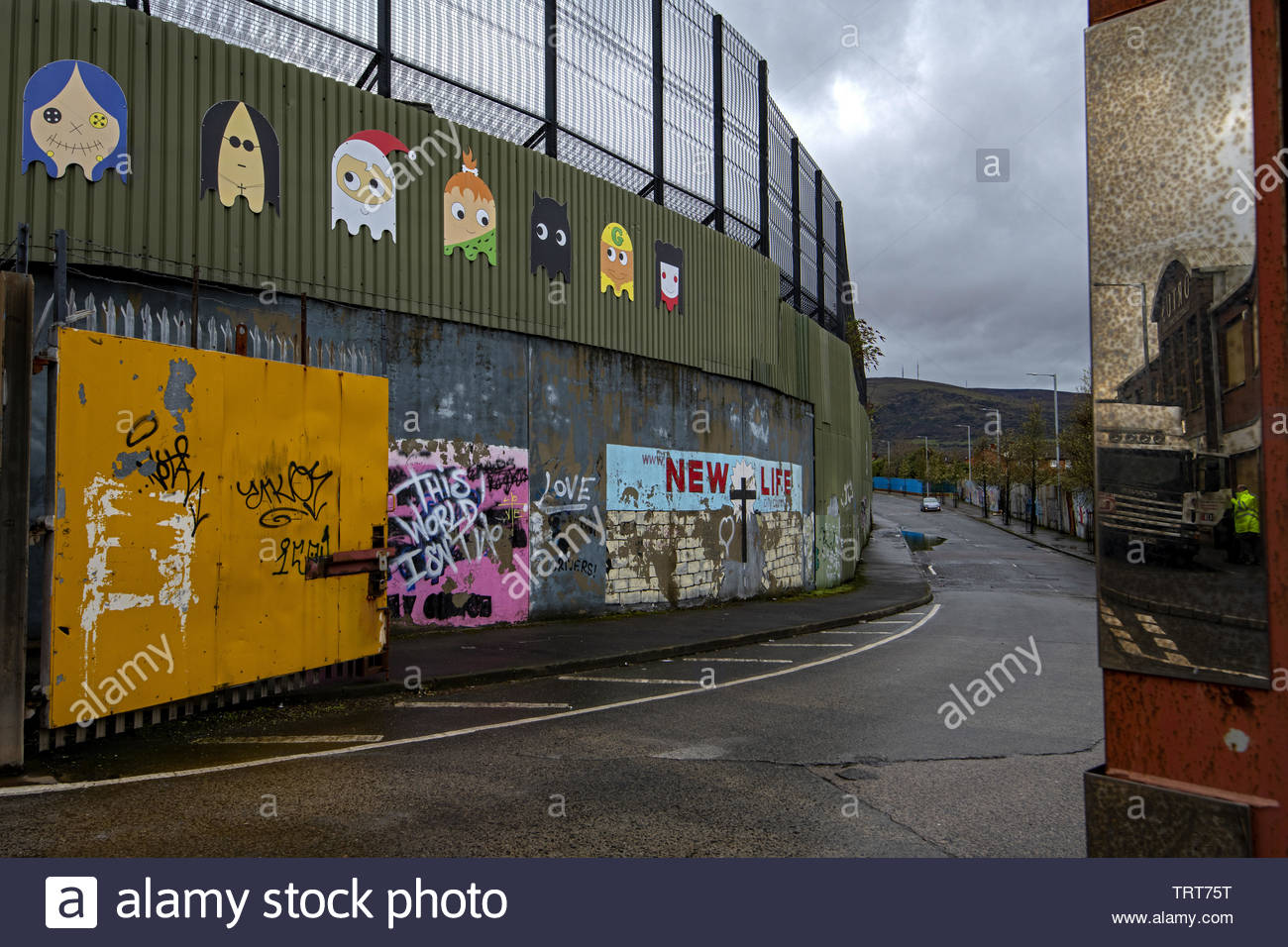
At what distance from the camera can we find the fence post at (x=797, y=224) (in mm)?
24266

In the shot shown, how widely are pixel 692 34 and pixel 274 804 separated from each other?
59.5 feet

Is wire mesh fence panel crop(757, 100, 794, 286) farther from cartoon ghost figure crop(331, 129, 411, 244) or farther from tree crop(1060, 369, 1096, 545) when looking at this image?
tree crop(1060, 369, 1096, 545)

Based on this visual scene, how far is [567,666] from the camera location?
10.5 m

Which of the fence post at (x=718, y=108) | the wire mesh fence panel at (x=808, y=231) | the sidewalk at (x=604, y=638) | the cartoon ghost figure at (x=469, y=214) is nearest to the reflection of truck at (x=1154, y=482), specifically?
the sidewalk at (x=604, y=638)

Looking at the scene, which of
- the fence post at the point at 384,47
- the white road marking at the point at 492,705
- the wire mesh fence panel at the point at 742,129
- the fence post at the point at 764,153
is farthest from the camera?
the fence post at the point at 764,153

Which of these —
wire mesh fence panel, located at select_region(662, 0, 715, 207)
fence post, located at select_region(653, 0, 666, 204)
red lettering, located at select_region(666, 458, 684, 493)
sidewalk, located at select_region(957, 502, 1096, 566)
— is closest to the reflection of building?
red lettering, located at select_region(666, 458, 684, 493)

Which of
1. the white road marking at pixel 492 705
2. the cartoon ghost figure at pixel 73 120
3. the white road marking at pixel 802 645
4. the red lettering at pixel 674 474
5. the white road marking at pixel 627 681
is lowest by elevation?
the white road marking at pixel 802 645

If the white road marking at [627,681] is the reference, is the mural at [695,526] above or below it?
above

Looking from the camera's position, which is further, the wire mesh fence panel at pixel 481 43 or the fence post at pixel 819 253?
the fence post at pixel 819 253

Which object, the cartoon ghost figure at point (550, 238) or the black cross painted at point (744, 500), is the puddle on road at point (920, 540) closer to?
the black cross painted at point (744, 500)

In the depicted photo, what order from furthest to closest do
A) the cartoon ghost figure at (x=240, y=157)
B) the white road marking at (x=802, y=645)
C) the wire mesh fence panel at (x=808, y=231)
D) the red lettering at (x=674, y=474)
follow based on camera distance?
the wire mesh fence panel at (x=808, y=231), the red lettering at (x=674, y=474), the white road marking at (x=802, y=645), the cartoon ghost figure at (x=240, y=157)

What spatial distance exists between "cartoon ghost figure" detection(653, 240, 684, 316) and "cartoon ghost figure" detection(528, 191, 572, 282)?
252 centimetres

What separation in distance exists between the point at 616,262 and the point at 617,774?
11793 mm

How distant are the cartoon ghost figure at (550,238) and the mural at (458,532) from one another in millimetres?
3217
